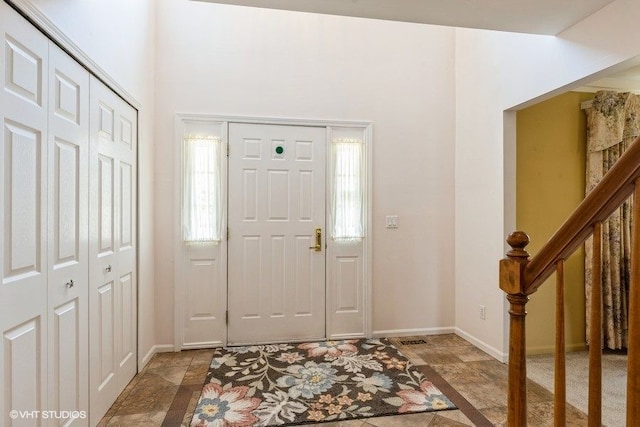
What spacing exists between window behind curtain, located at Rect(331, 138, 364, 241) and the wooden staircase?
2.23 meters

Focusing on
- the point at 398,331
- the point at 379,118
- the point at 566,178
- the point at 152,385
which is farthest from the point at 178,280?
the point at 566,178

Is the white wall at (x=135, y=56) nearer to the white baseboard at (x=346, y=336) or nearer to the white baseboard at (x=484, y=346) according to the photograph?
the white baseboard at (x=346, y=336)

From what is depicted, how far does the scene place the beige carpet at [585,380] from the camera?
2.20m

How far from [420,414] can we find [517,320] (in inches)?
53.0

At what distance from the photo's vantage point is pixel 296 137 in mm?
3344

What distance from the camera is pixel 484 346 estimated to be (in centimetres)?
313

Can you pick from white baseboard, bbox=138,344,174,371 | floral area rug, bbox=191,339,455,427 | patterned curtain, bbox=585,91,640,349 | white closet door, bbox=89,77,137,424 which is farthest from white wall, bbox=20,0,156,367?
patterned curtain, bbox=585,91,640,349

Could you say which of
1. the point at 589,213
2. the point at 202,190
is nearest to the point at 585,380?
the point at 589,213

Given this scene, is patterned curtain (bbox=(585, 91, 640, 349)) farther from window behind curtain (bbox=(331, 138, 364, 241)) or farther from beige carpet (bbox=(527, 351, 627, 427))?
window behind curtain (bbox=(331, 138, 364, 241))

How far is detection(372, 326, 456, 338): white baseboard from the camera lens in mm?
3486

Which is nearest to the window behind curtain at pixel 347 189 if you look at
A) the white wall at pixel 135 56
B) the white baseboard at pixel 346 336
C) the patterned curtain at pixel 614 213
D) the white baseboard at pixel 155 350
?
the white baseboard at pixel 346 336

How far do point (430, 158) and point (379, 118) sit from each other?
707mm

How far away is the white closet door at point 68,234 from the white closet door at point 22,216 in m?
0.06

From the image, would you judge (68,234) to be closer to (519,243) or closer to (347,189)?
(519,243)
